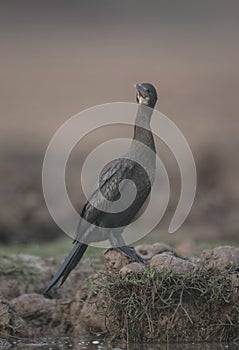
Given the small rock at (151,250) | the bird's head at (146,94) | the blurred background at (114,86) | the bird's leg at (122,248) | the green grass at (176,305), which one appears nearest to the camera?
the green grass at (176,305)

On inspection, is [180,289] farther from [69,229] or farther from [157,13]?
[157,13]

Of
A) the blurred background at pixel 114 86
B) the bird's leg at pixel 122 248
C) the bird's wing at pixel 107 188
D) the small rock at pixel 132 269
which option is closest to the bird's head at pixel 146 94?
the bird's wing at pixel 107 188

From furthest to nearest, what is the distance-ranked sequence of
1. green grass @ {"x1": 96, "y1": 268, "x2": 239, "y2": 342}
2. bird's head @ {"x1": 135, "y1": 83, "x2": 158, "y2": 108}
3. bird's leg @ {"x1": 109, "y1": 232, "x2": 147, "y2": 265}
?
bird's head @ {"x1": 135, "y1": 83, "x2": 158, "y2": 108}, bird's leg @ {"x1": 109, "y1": 232, "x2": 147, "y2": 265}, green grass @ {"x1": 96, "y1": 268, "x2": 239, "y2": 342}

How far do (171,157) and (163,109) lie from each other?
457cm

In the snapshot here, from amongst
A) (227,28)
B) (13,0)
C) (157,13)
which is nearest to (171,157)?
(227,28)

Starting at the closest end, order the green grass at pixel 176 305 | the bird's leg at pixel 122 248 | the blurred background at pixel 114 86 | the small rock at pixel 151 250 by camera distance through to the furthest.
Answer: the green grass at pixel 176 305 → the bird's leg at pixel 122 248 → the small rock at pixel 151 250 → the blurred background at pixel 114 86

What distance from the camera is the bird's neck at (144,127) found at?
8.45m

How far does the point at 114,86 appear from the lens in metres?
22.7

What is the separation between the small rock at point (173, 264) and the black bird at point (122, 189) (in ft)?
0.57

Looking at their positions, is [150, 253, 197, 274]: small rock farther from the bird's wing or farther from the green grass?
the bird's wing

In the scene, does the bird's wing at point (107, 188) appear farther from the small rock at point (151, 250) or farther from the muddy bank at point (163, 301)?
the small rock at point (151, 250)

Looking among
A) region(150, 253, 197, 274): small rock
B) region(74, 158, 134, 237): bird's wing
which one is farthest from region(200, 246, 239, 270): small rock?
region(74, 158, 134, 237): bird's wing

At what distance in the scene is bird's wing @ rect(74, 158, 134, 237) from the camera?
326 inches

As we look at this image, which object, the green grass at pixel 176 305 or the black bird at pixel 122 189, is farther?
the black bird at pixel 122 189
